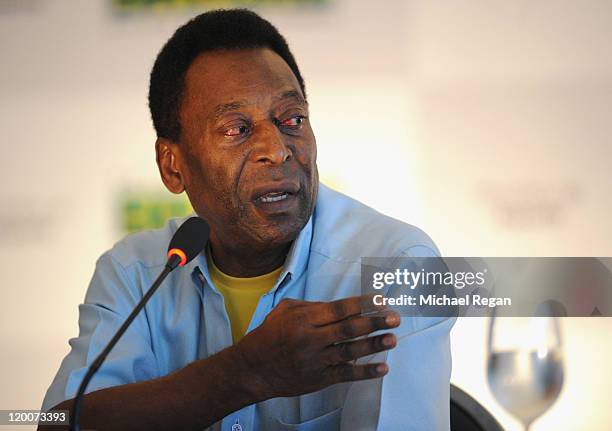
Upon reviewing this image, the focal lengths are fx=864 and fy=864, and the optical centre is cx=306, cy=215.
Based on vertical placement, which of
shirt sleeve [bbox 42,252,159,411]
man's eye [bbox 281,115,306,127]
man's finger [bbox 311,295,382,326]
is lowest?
man's finger [bbox 311,295,382,326]

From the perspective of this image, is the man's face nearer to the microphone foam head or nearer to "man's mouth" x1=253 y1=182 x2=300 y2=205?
"man's mouth" x1=253 y1=182 x2=300 y2=205

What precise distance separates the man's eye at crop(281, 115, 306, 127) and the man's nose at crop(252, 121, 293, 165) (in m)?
0.03

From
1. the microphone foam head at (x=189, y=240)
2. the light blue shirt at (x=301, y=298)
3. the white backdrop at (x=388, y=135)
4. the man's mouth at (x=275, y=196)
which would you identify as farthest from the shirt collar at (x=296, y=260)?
the white backdrop at (x=388, y=135)

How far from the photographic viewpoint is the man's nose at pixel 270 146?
5.31ft

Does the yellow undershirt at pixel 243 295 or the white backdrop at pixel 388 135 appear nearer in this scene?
the yellow undershirt at pixel 243 295

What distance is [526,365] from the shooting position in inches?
62.2

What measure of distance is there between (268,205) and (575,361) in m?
1.48

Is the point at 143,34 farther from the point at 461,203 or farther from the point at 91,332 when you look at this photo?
the point at 91,332

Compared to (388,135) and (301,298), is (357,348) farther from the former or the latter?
(388,135)

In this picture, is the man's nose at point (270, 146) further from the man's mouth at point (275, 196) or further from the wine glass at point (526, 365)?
the wine glass at point (526, 365)

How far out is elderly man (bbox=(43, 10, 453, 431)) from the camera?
144cm

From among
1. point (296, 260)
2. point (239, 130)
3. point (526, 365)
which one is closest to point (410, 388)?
point (526, 365)

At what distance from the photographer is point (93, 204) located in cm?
315

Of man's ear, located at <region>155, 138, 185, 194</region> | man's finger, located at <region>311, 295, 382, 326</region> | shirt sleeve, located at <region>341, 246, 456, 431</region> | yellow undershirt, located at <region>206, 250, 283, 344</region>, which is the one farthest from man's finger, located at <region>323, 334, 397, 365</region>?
man's ear, located at <region>155, 138, 185, 194</region>
